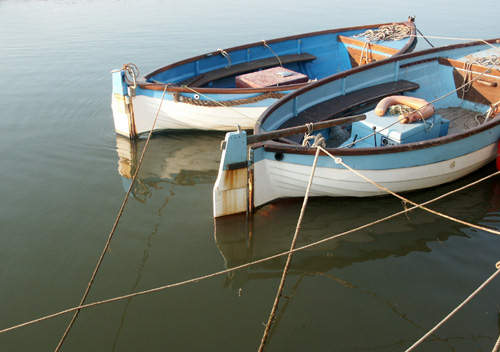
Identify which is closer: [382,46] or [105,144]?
[105,144]

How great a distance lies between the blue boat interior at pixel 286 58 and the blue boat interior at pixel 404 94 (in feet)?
5.45

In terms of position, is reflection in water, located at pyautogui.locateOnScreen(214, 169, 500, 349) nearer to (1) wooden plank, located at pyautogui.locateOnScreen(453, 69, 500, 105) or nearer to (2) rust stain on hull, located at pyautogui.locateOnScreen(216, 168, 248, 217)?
(2) rust stain on hull, located at pyautogui.locateOnScreen(216, 168, 248, 217)

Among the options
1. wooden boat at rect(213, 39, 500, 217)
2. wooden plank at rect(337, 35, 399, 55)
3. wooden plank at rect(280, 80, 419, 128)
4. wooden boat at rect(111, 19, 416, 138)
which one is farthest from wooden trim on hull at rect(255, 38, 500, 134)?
wooden plank at rect(337, 35, 399, 55)

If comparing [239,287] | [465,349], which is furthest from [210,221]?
[465,349]

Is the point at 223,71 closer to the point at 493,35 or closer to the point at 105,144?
the point at 105,144

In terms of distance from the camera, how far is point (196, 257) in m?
6.50

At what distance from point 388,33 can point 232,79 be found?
5.00m

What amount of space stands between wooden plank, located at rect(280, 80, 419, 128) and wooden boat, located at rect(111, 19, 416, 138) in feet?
4.15

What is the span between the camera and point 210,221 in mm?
7332

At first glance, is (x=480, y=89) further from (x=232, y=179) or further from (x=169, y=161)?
(x=169, y=161)

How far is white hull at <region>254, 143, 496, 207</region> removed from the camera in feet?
22.6

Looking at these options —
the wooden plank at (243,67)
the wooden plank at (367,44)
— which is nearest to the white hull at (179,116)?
the wooden plank at (243,67)

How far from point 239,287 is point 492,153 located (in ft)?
19.2

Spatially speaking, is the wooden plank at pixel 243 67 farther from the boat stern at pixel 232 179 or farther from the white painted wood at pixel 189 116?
the boat stern at pixel 232 179
